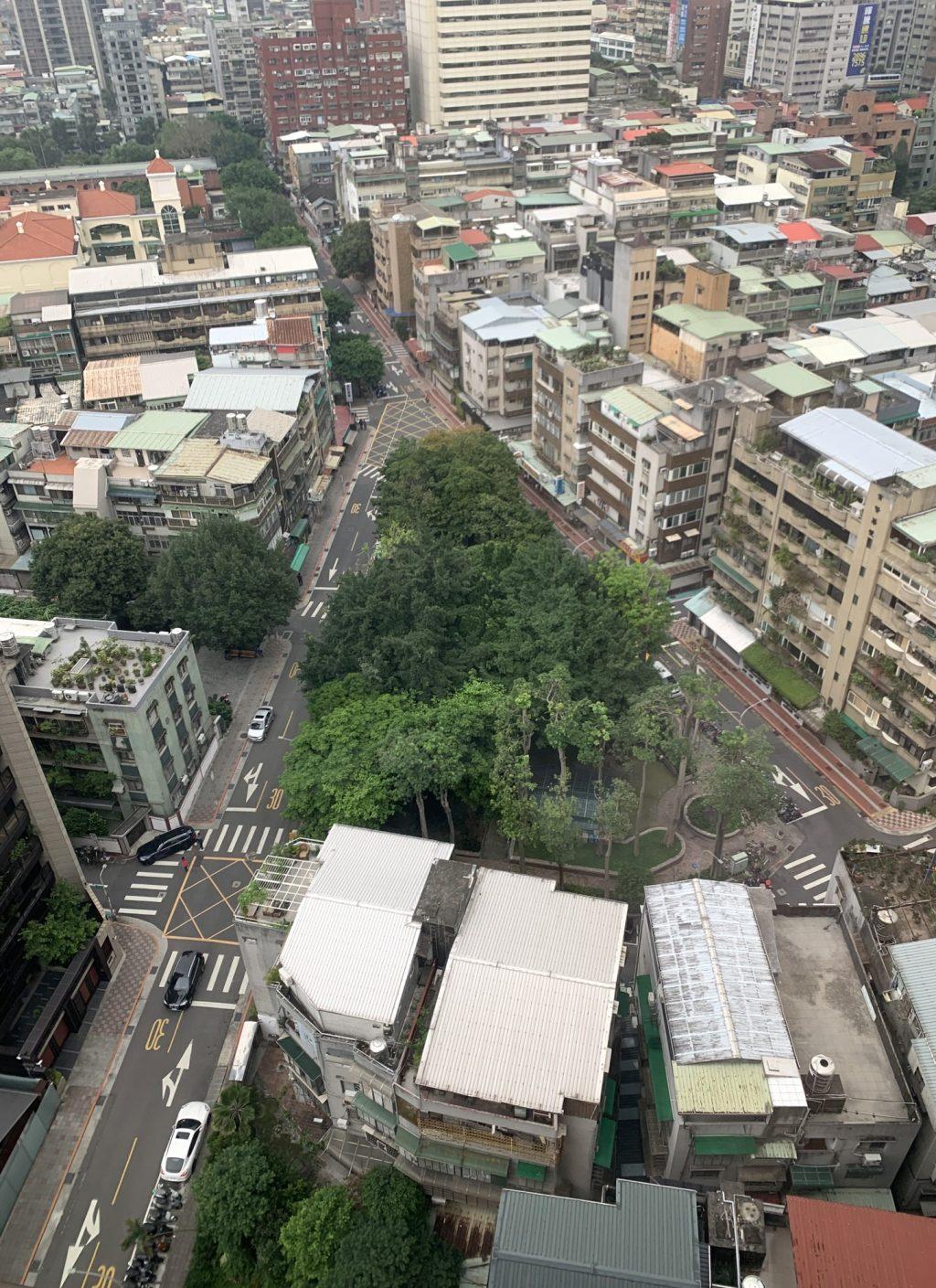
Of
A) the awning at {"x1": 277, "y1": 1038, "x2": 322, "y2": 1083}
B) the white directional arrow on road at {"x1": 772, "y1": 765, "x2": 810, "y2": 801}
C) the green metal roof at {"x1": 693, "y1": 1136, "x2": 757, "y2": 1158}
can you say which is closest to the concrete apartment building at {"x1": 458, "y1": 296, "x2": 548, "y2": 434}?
the white directional arrow on road at {"x1": 772, "y1": 765, "x2": 810, "y2": 801}

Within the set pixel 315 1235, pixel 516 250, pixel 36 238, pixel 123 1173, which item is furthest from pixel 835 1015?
pixel 36 238

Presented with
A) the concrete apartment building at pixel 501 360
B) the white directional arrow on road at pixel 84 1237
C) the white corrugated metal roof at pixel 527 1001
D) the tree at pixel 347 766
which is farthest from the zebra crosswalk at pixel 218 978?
the concrete apartment building at pixel 501 360

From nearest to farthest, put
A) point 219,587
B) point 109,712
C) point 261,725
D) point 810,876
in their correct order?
point 109,712, point 810,876, point 261,725, point 219,587

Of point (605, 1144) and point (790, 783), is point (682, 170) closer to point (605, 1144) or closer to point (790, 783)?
point (790, 783)

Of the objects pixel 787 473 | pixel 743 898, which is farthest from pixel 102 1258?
pixel 787 473

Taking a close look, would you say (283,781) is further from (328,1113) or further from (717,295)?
(717,295)

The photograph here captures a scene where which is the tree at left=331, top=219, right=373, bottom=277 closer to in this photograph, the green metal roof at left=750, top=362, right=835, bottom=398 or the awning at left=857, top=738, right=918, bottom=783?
the green metal roof at left=750, top=362, right=835, bottom=398
